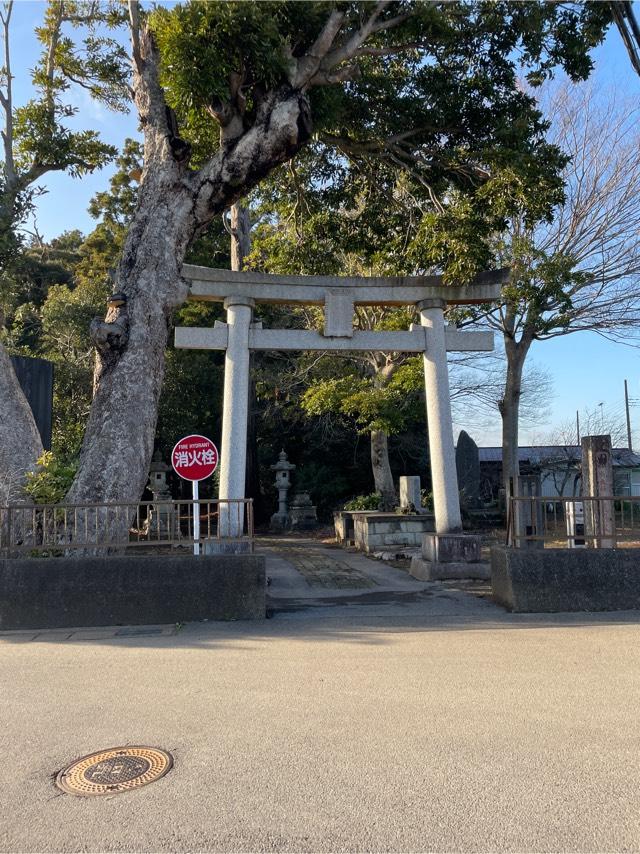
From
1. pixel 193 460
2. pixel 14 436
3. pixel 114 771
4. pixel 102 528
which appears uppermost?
pixel 14 436

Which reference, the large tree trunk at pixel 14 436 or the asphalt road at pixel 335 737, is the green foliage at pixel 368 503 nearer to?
the large tree trunk at pixel 14 436

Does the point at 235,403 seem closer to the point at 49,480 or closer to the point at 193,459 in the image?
the point at 193,459

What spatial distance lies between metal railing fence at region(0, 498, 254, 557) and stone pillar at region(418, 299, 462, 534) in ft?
12.3

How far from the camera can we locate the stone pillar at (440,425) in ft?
35.5

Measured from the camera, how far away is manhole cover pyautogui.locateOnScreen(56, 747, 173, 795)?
3309 mm

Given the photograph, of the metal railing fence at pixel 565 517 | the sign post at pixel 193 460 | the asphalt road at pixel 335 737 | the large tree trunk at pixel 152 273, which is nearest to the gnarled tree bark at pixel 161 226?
the large tree trunk at pixel 152 273

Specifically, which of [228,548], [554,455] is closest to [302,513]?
[554,455]

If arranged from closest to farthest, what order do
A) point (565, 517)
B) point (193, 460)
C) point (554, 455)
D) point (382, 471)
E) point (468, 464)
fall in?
point (565, 517)
point (193, 460)
point (382, 471)
point (468, 464)
point (554, 455)

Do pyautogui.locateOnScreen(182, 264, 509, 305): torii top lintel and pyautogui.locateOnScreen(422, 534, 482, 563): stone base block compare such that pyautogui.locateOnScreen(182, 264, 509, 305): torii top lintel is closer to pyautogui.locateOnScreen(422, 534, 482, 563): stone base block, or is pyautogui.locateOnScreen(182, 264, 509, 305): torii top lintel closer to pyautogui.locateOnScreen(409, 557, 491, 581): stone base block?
pyautogui.locateOnScreen(422, 534, 482, 563): stone base block

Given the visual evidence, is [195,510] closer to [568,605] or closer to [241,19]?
[568,605]

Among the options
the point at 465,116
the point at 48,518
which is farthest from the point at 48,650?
the point at 465,116

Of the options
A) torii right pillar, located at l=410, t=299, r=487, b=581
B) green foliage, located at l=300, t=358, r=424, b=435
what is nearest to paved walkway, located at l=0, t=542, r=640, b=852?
torii right pillar, located at l=410, t=299, r=487, b=581

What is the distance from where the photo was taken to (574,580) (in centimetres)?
782

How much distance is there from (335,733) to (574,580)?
4.90 meters
